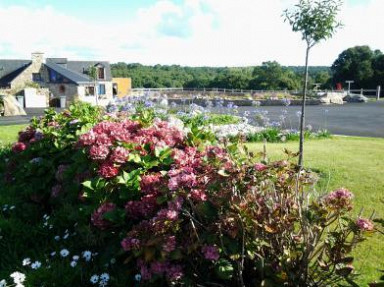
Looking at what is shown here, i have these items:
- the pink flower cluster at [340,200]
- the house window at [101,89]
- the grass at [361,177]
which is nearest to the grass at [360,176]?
the grass at [361,177]

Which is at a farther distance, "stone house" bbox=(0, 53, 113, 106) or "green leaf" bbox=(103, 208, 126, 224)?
"stone house" bbox=(0, 53, 113, 106)

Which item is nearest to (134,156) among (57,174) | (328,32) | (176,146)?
(176,146)

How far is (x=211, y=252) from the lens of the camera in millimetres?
2629

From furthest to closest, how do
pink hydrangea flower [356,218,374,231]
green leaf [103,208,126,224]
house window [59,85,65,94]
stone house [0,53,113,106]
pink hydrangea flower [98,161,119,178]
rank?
house window [59,85,65,94] → stone house [0,53,113,106] → pink hydrangea flower [98,161,119,178] → green leaf [103,208,126,224] → pink hydrangea flower [356,218,374,231]

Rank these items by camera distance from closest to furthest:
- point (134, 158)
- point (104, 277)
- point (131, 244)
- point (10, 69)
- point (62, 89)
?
point (131, 244) → point (104, 277) → point (134, 158) → point (62, 89) → point (10, 69)

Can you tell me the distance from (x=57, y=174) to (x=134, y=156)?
1.55 meters

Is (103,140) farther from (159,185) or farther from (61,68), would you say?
(61,68)

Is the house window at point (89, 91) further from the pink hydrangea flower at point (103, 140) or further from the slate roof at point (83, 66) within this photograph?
the pink hydrangea flower at point (103, 140)

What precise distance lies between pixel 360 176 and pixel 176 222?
519cm

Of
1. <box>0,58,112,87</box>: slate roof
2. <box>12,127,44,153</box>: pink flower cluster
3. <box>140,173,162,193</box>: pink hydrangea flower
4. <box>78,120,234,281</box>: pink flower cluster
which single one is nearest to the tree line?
<box>0,58,112,87</box>: slate roof

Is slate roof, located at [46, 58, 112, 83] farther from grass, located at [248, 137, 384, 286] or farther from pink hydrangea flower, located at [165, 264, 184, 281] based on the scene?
Result: pink hydrangea flower, located at [165, 264, 184, 281]

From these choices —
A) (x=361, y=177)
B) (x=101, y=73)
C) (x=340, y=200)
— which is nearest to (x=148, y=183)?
(x=340, y=200)

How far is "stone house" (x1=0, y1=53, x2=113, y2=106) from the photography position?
151 ft

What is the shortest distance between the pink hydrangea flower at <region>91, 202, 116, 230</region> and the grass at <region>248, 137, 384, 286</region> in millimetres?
1738
